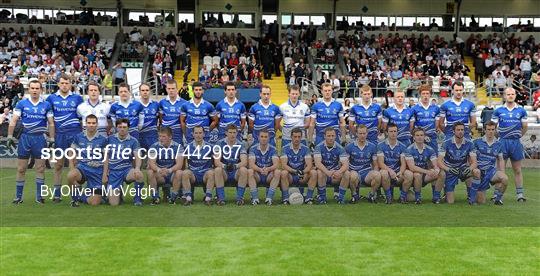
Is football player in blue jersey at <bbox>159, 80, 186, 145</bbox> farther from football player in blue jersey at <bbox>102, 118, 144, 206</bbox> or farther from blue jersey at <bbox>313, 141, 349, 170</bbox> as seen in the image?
blue jersey at <bbox>313, 141, 349, 170</bbox>

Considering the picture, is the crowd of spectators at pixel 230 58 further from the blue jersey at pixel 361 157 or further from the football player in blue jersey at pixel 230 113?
the blue jersey at pixel 361 157

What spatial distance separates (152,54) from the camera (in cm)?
3006

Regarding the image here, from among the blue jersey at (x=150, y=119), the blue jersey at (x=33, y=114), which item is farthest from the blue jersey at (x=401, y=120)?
the blue jersey at (x=33, y=114)

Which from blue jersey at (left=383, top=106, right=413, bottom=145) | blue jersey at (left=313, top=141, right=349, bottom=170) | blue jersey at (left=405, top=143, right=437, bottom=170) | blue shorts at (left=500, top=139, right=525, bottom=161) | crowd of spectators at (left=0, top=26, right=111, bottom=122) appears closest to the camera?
blue jersey at (left=313, top=141, right=349, bottom=170)

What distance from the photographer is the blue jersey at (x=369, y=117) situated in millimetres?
12445

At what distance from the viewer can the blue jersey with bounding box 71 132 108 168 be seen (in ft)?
35.6

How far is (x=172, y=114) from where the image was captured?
11977mm

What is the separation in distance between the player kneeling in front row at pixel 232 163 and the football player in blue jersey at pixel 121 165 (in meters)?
1.20

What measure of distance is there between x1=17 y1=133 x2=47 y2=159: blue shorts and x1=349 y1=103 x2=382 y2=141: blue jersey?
5.24m

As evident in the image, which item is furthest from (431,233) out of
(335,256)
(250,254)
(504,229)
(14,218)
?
(14,218)

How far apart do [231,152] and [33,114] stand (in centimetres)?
310

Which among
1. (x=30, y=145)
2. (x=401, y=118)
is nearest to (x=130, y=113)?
(x=30, y=145)

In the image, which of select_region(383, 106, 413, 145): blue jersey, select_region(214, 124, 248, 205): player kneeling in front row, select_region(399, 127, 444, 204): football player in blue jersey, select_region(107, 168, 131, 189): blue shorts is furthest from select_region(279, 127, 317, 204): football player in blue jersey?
select_region(107, 168, 131, 189): blue shorts

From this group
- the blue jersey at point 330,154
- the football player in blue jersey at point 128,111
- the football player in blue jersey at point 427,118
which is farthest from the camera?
the football player in blue jersey at point 427,118
